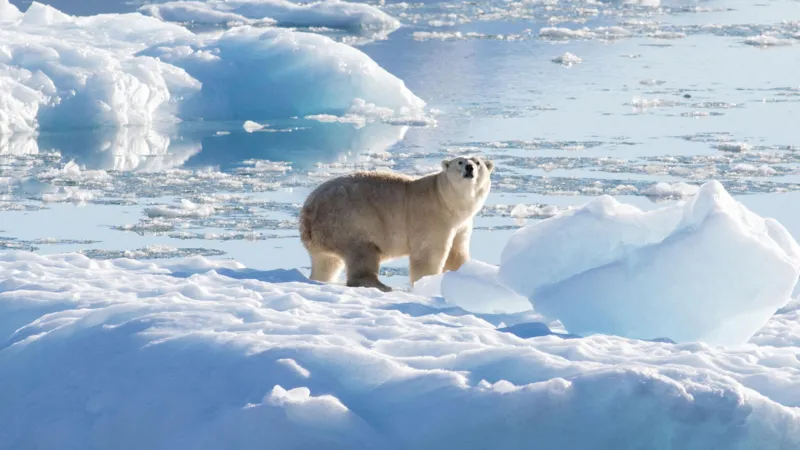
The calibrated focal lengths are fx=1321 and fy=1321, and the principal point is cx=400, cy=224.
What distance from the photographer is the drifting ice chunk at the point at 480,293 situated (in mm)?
4695

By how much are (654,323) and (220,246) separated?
378cm

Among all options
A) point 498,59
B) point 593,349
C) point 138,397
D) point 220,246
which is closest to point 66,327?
point 138,397

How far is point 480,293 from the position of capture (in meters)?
4.70

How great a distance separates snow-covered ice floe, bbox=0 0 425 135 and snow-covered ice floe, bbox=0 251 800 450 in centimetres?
785

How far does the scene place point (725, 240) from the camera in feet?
13.9

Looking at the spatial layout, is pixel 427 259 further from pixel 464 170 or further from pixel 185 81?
pixel 185 81

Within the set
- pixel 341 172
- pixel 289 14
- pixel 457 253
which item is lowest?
pixel 289 14

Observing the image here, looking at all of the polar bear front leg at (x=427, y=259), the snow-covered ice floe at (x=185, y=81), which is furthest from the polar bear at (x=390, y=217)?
the snow-covered ice floe at (x=185, y=81)

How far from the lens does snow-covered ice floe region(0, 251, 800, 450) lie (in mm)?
3115

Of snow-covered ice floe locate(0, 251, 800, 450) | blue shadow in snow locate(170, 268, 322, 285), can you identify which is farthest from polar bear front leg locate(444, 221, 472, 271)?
snow-covered ice floe locate(0, 251, 800, 450)

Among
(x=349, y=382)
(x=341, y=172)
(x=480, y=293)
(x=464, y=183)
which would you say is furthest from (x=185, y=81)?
(x=349, y=382)

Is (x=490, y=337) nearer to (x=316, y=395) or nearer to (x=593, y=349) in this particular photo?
(x=593, y=349)

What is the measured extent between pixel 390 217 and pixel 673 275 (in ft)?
5.46

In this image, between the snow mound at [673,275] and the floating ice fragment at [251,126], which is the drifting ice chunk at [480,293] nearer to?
the snow mound at [673,275]
